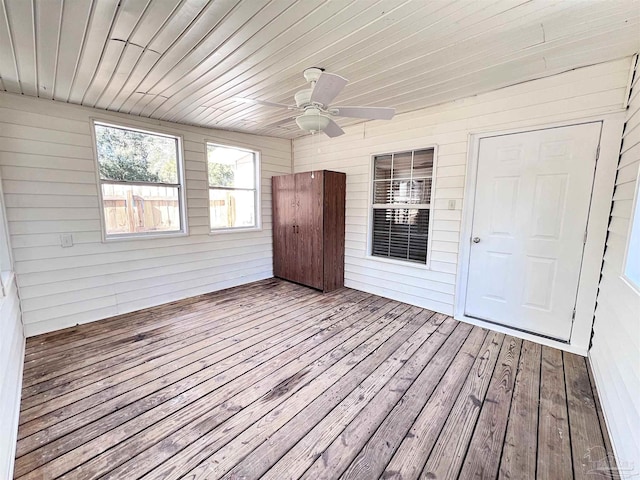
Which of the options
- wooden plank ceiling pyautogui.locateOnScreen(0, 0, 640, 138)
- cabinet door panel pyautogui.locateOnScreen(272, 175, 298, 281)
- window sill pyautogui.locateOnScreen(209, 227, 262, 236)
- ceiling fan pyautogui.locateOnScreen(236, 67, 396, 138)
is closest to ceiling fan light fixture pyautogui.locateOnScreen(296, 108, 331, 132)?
ceiling fan pyautogui.locateOnScreen(236, 67, 396, 138)

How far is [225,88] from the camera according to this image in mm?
2555

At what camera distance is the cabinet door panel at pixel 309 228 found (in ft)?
12.9

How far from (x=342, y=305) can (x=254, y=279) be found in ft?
5.80

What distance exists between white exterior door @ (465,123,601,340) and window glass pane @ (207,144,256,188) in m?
3.27

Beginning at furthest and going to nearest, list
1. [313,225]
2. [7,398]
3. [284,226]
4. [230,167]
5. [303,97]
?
[284,226], [230,167], [313,225], [303,97], [7,398]

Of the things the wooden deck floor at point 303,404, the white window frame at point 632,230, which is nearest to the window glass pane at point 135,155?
the wooden deck floor at point 303,404

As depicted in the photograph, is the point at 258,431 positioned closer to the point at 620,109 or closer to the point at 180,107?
the point at 180,107

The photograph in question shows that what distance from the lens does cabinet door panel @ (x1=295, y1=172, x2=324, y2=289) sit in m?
3.93

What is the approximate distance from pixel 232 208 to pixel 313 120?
8.31ft

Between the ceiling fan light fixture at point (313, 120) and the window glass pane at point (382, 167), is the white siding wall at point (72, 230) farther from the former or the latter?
the window glass pane at point (382, 167)

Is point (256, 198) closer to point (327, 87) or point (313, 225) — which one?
point (313, 225)

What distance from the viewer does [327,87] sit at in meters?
1.80

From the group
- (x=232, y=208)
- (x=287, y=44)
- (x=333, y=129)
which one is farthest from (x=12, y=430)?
(x=232, y=208)

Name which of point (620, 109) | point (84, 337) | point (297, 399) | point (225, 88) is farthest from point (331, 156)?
point (84, 337)
